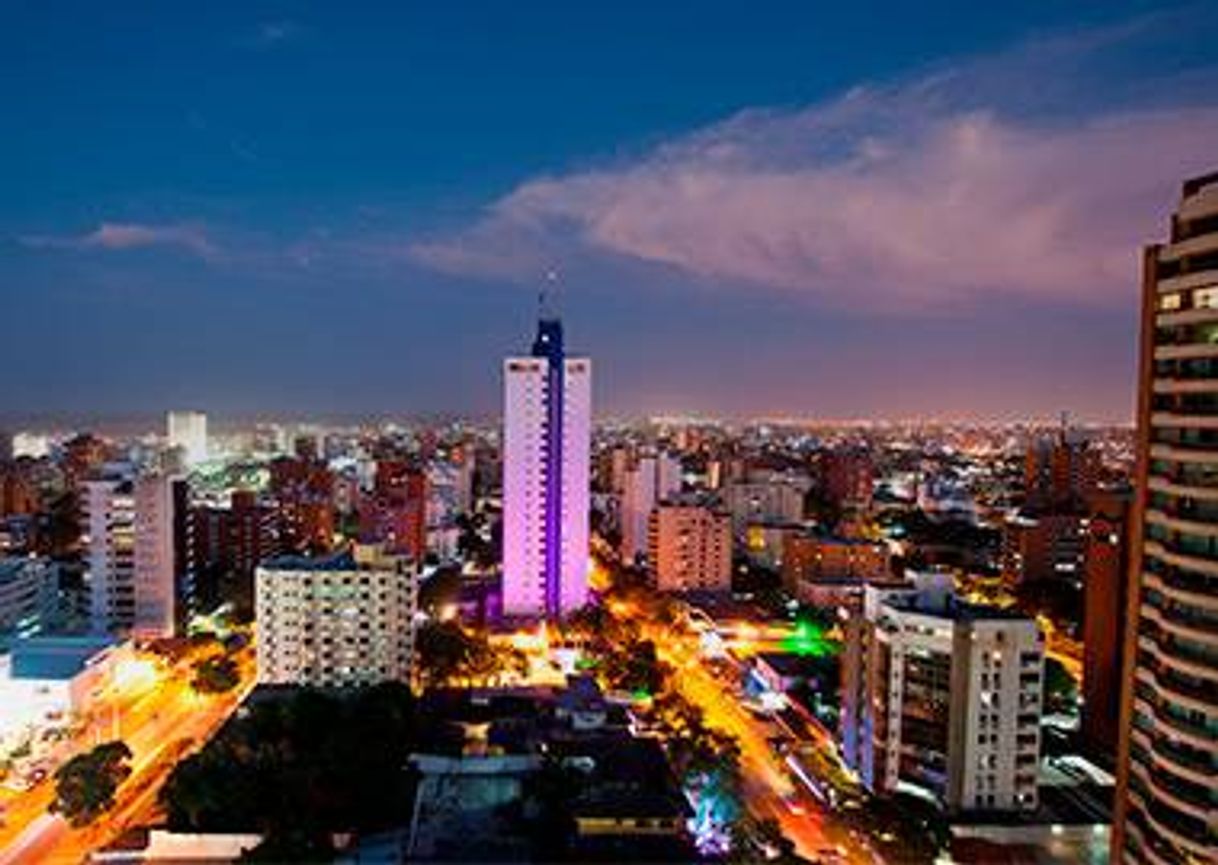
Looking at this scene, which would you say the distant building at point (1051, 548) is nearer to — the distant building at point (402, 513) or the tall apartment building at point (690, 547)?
the tall apartment building at point (690, 547)

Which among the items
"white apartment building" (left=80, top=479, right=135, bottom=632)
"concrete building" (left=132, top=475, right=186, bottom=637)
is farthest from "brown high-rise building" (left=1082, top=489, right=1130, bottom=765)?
"white apartment building" (left=80, top=479, right=135, bottom=632)

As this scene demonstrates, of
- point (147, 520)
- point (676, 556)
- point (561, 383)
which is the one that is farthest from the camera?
point (676, 556)

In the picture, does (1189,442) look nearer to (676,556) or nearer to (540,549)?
(540,549)

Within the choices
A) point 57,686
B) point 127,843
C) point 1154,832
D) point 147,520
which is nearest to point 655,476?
point 147,520

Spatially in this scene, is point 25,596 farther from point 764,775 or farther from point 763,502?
point 763,502

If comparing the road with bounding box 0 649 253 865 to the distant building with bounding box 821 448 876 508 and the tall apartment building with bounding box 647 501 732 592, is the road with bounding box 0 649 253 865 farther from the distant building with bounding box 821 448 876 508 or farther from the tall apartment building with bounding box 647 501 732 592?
the distant building with bounding box 821 448 876 508

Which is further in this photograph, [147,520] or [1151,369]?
[147,520]

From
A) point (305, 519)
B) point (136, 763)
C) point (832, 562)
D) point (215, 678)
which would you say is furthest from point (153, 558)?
point (832, 562)
